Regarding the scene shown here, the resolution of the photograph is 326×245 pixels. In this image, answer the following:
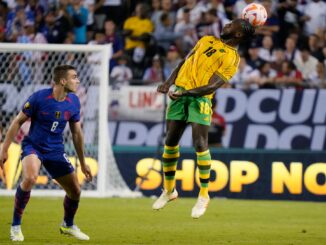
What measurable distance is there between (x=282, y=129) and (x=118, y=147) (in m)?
3.32

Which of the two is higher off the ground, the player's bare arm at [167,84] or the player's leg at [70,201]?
the player's bare arm at [167,84]

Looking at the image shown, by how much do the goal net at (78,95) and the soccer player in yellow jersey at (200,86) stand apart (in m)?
5.94

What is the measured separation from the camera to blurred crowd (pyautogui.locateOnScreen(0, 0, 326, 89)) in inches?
843

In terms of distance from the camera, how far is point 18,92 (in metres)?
18.4

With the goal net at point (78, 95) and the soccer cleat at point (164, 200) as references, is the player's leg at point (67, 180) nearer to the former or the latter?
the soccer cleat at point (164, 200)

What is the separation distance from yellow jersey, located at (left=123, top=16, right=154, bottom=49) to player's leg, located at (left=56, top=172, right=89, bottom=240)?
1145 cm

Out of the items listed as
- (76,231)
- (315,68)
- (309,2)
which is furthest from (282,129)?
(76,231)

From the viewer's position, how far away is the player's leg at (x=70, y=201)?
11.3 meters

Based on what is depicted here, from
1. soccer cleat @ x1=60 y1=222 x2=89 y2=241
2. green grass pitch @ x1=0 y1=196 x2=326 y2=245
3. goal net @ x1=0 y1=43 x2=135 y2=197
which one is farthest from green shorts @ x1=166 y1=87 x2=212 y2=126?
goal net @ x1=0 y1=43 x2=135 y2=197

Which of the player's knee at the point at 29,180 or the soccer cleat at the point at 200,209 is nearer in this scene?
the player's knee at the point at 29,180

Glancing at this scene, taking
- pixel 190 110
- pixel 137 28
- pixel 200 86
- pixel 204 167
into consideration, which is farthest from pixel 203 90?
pixel 137 28

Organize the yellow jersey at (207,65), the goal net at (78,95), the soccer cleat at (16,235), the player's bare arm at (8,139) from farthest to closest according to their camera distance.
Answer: the goal net at (78,95) < the yellow jersey at (207,65) < the soccer cleat at (16,235) < the player's bare arm at (8,139)

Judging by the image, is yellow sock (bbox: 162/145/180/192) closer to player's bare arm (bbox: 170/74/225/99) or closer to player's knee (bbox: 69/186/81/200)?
player's bare arm (bbox: 170/74/225/99)

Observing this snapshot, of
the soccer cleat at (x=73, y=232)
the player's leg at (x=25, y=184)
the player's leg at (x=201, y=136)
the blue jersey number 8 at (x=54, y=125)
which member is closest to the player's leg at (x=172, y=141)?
the player's leg at (x=201, y=136)
